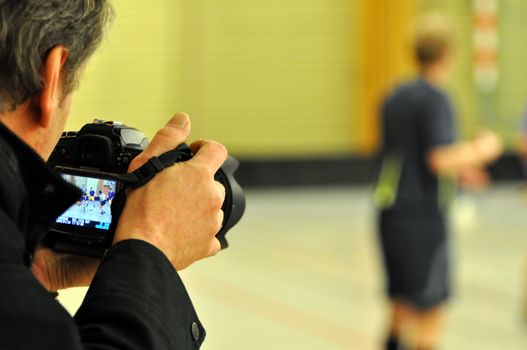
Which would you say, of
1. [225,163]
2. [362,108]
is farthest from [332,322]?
[362,108]

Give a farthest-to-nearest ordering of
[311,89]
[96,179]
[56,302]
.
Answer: [311,89]
[96,179]
[56,302]

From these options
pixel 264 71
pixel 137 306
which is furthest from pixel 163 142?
pixel 264 71

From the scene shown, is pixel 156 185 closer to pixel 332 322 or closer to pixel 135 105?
pixel 332 322

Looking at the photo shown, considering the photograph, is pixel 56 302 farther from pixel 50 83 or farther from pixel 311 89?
pixel 311 89

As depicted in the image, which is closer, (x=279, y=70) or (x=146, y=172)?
(x=146, y=172)

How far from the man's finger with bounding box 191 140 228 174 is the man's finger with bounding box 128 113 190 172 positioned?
0.03m

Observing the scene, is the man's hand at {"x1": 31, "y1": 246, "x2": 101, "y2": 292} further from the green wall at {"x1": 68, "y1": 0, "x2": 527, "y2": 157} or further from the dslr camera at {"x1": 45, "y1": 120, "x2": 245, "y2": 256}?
the green wall at {"x1": 68, "y1": 0, "x2": 527, "y2": 157}

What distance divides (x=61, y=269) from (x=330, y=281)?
19.0ft

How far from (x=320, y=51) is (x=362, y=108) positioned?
0.91 m

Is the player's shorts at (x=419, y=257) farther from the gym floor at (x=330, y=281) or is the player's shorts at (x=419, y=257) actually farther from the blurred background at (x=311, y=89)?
the blurred background at (x=311, y=89)

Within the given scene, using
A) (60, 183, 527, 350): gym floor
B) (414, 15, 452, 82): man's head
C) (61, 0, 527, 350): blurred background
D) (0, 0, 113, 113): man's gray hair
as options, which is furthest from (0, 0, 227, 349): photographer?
(61, 0, 527, 350): blurred background

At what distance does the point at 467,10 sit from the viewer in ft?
39.7

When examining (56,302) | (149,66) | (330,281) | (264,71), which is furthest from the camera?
(264,71)

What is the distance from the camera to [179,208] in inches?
49.9
